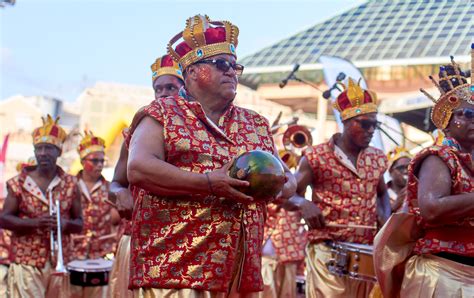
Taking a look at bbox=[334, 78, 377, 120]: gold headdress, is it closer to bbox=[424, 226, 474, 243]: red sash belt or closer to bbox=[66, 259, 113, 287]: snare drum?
bbox=[424, 226, 474, 243]: red sash belt

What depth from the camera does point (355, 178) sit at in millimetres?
8016

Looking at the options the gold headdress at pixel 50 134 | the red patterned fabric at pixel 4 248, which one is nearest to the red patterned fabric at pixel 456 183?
the gold headdress at pixel 50 134

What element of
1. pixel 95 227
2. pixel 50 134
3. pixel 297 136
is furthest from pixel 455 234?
pixel 95 227

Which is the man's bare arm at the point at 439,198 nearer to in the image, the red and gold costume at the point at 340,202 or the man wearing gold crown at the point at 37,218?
the red and gold costume at the point at 340,202

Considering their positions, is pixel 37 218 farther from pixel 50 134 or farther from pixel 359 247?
pixel 359 247

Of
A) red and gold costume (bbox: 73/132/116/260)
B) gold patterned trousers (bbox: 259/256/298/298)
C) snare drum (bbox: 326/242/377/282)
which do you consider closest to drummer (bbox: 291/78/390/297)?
snare drum (bbox: 326/242/377/282)

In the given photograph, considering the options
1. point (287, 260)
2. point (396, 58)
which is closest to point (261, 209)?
point (287, 260)

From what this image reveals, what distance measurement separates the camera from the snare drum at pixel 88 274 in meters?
9.30

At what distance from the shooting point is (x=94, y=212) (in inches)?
488

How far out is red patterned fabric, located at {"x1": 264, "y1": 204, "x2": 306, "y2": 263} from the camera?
1223cm

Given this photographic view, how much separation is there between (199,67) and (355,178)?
3.62 meters

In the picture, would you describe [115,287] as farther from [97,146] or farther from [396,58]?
A: [396,58]

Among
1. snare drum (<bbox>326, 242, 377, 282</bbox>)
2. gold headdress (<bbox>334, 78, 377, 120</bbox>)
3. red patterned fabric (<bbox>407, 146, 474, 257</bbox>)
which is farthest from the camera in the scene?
gold headdress (<bbox>334, 78, 377, 120</bbox>)

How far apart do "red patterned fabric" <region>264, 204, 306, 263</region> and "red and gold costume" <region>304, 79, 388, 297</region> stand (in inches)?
163
